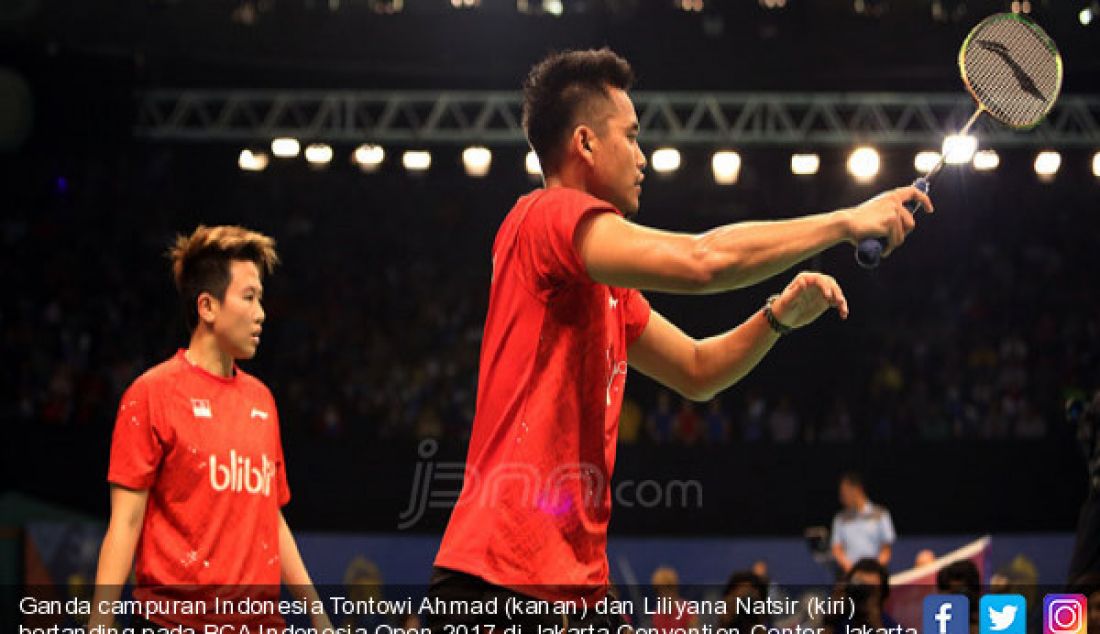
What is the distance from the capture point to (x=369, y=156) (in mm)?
12312

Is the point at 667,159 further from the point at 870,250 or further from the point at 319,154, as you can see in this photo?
the point at 870,250

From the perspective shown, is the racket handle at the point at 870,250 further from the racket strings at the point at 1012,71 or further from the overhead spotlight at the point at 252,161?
the overhead spotlight at the point at 252,161

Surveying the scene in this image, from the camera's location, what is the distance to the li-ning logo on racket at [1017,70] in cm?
392

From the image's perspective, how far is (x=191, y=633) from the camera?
3.98 meters

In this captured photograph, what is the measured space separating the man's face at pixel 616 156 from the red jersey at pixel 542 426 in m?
0.15

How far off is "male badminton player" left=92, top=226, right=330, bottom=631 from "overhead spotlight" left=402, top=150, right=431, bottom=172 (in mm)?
7970

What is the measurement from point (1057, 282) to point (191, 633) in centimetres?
1347

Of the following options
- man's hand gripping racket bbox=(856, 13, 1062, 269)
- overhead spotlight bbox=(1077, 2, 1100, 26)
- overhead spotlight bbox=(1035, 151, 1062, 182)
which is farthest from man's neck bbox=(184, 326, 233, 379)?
overhead spotlight bbox=(1035, 151, 1062, 182)

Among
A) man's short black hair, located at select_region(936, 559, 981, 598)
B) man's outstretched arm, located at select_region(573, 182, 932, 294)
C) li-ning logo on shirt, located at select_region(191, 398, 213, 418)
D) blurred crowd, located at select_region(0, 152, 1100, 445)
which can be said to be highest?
blurred crowd, located at select_region(0, 152, 1100, 445)

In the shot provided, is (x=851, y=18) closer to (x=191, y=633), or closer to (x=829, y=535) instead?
(x=829, y=535)

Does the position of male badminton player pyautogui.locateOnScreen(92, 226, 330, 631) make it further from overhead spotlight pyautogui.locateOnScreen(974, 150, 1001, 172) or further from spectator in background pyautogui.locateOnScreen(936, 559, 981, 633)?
overhead spotlight pyautogui.locateOnScreen(974, 150, 1001, 172)

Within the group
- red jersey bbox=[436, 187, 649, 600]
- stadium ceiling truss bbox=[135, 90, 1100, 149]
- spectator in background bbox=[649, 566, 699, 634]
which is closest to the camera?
red jersey bbox=[436, 187, 649, 600]

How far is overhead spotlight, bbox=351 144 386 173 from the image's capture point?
12266 mm

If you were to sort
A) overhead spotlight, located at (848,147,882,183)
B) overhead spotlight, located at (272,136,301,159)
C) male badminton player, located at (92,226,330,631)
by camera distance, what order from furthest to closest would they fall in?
overhead spotlight, located at (272,136,301,159)
overhead spotlight, located at (848,147,882,183)
male badminton player, located at (92,226,330,631)
